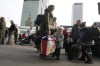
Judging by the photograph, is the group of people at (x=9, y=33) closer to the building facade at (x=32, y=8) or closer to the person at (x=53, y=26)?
the person at (x=53, y=26)

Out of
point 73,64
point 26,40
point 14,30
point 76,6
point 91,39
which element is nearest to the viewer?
point 73,64

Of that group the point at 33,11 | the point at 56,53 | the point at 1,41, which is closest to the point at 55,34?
the point at 56,53

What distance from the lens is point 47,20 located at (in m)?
12.3

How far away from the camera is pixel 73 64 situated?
1055 cm

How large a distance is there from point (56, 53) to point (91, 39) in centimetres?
137

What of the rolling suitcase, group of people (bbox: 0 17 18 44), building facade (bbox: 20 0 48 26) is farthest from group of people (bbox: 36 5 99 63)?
building facade (bbox: 20 0 48 26)

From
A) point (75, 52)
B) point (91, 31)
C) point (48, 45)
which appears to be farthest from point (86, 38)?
point (48, 45)

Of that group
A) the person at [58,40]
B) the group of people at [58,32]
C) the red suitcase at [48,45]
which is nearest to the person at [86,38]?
the group of people at [58,32]

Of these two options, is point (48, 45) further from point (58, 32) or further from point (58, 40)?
point (58, 32)

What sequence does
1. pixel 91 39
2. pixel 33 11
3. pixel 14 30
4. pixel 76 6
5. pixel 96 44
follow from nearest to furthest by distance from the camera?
pixel 91 39
pixel 96 44
pixel 14 30
pixel 76 6
pixel 33 11

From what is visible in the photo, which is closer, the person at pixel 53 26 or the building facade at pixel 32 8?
the person at pixel 53 26

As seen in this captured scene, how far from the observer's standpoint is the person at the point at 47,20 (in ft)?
40.4

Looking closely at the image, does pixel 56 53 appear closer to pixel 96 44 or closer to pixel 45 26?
pixel 45 26

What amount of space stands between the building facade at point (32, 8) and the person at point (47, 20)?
411 feet
